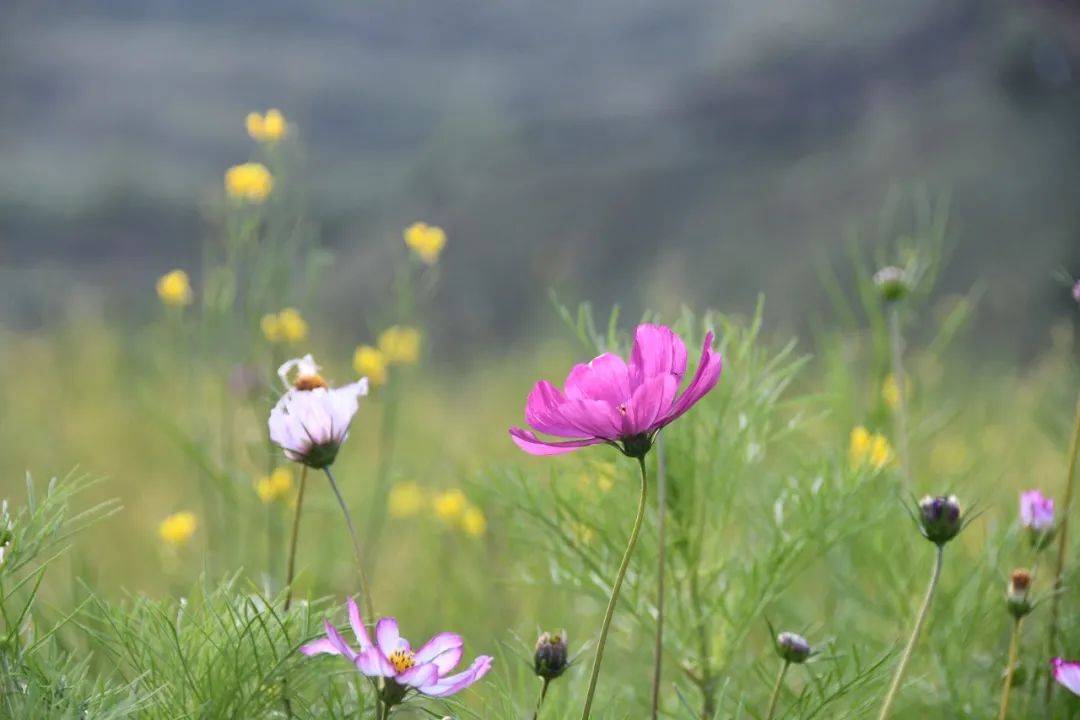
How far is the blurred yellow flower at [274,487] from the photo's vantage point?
877 mm

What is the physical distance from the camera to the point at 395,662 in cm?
41

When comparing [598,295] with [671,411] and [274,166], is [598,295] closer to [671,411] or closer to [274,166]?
[274,166]

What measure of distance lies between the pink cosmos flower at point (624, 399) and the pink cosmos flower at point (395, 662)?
8 cm

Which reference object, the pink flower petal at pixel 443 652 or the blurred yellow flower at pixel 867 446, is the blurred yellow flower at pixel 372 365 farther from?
the pink flower petal at pixel 443 652

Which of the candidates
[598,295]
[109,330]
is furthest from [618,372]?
[598,295]

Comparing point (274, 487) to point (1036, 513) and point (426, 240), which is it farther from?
point (1036, 513)

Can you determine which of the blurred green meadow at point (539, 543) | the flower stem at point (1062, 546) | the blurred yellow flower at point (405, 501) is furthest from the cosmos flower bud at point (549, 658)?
the blurred yellow flower at point (405, 501)

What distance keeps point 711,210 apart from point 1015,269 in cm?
78

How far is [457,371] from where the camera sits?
283 cm

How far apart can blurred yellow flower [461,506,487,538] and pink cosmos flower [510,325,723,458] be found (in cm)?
59

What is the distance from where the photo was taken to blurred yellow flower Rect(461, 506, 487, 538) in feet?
3.35

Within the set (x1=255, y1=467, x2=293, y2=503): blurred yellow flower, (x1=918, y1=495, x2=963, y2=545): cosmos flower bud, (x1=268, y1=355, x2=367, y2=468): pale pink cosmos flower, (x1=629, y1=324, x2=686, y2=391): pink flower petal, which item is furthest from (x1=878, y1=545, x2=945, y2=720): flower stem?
(x1=255, y1=467, x2=293, y2=503): blurred yellow flower

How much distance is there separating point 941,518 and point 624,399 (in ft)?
0.46

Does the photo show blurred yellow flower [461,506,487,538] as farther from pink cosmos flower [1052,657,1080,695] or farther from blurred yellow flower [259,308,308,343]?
pink cosmos flower [1052,657,1080,695]
